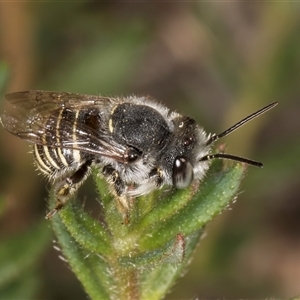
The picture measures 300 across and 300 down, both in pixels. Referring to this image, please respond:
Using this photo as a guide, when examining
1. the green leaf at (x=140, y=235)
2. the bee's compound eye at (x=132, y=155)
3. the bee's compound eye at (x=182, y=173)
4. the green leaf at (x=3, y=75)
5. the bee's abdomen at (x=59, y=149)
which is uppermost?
the green leaf at (x=3, y=75)

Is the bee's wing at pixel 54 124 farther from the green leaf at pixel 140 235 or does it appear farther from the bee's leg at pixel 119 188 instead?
the green leaf at pixel 140 235

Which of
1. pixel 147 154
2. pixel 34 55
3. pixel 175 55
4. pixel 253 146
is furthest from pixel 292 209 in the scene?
pixel 147 154

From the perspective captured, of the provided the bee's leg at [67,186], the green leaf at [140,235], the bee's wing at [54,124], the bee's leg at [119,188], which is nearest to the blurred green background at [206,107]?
the bee's wing at [54,124]

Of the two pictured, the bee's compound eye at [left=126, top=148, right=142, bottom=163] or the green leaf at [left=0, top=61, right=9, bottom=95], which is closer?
the bee's compound eye at [left=126, top=148, right=142, bottom=163]

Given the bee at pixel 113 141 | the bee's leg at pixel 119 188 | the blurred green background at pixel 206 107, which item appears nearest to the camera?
the bee's leg at pixel 119 188

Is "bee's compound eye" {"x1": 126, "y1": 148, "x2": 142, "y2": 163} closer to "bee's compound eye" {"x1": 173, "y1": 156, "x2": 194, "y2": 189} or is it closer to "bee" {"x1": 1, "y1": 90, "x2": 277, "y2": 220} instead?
"bee" {"x1": 1, "y1": 90, "x2": 277, "y2": 220}

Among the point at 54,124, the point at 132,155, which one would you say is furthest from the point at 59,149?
the point at 132,155

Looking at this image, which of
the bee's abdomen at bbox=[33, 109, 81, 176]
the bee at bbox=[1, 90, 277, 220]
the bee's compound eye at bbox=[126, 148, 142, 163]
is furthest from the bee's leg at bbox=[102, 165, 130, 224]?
the bee's abdomen at bbox=[33, 109, 81, 176]

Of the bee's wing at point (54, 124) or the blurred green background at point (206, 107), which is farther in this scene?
the blurred green background at point (206, 107)

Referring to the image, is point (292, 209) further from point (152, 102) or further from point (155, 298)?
point (155, 298)
